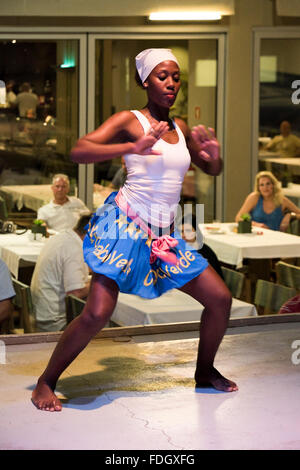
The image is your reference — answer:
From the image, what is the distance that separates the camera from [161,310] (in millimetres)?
5113

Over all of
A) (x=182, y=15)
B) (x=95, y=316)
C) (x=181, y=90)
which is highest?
(x=182, y=15)

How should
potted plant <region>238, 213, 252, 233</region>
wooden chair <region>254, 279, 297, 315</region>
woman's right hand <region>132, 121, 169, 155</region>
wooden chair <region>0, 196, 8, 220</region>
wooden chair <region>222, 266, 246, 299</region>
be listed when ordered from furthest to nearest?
wooden chair <region>0, 196, 8, 220</region> < potted plant <region>238, 213, 252, 233</region> < wooden chair <region>222, 266, 246, 299</region> < wooden chair <region>254, 279, 297, 315</region> < woman's right hand <region>132, 121, 169, 155</region>

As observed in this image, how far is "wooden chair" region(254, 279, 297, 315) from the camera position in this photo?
5422mm

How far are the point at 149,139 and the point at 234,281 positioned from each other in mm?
2731

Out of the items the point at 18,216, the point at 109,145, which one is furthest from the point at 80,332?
the point at 18,216

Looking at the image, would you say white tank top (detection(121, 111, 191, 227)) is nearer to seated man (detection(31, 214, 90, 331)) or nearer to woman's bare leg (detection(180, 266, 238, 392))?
woman's bare leg (detection(180, 266, 238, 392))

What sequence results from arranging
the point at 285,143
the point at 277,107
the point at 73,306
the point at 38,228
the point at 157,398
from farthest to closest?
the point at 285,143, the point at 277,107, the point at 38,228, the point at 73,306, the point at 157,398

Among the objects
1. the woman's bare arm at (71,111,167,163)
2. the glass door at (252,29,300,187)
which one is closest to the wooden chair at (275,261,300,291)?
the glass door at (252,29,300,187)

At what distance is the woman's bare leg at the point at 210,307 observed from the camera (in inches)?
144

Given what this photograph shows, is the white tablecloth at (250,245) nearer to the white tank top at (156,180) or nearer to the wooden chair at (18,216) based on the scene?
the wooden chair at (18,216)

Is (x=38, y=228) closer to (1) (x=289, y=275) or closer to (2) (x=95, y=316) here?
(1) (x=289, y=275)

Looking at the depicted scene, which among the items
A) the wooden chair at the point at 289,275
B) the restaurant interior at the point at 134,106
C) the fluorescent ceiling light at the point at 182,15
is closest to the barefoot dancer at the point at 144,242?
the wooden chair at the point at 289,275

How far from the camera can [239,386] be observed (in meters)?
3.96

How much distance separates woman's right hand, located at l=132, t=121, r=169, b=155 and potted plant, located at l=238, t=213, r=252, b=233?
443 centimetres
